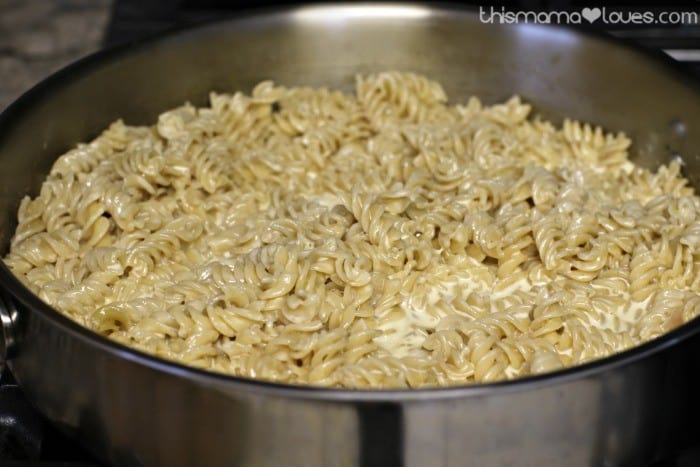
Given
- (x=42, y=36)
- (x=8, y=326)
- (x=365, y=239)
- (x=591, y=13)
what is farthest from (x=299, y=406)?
(x=42, y=36)

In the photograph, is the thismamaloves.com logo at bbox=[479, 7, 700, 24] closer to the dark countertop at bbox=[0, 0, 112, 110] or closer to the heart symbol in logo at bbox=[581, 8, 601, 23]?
the heart symbol in logo at bbox=[581, 8, 601, 23]

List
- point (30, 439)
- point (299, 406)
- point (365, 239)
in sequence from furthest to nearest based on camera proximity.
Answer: point (365, 239) → point (30, 439) → point (299, 406)

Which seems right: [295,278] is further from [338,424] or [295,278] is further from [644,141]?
[644,141]

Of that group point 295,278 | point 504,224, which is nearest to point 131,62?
point 295,278

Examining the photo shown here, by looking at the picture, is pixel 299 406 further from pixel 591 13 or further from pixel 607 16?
pixel 607 16

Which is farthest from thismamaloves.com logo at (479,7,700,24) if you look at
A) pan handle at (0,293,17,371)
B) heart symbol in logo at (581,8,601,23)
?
pan handle at (0,293,17,371)

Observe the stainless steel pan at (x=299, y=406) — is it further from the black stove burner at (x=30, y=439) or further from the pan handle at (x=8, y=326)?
the black stove burner at (x=30, y=439)
